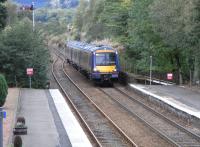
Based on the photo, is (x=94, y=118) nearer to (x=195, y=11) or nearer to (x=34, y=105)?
(x=34, y=105)

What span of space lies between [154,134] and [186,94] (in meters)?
10.5

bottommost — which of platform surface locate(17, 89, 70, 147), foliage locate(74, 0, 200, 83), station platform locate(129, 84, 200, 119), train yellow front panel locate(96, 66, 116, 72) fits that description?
platform surface locate(17, 89, 70, 147)

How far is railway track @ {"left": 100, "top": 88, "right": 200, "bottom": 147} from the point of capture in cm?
2072

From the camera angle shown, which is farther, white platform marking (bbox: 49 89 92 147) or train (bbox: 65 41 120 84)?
train (bbox: 65 41 120 84)

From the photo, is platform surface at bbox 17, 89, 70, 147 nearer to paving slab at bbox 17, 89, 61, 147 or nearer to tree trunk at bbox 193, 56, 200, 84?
paving slab at bbox 17, 89, 61, 147

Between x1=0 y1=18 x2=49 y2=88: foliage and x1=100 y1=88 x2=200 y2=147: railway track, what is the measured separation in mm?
6593

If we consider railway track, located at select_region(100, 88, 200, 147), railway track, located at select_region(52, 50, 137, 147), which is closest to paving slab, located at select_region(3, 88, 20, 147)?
railway track, located at select_region(52, 50, 137, 147)

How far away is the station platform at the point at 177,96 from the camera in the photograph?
2617cm

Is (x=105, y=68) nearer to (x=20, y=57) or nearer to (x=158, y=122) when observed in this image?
(x=20, y=57)

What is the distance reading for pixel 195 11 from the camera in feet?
109

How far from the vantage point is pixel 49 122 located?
2397 cm

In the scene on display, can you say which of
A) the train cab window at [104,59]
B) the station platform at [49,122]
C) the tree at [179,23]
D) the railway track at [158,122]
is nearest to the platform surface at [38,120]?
the station platform at [49,122]

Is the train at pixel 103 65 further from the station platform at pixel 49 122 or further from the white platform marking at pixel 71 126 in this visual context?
the white platform marking at pixel 71 126

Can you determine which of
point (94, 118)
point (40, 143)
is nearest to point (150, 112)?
point (94, 118)
